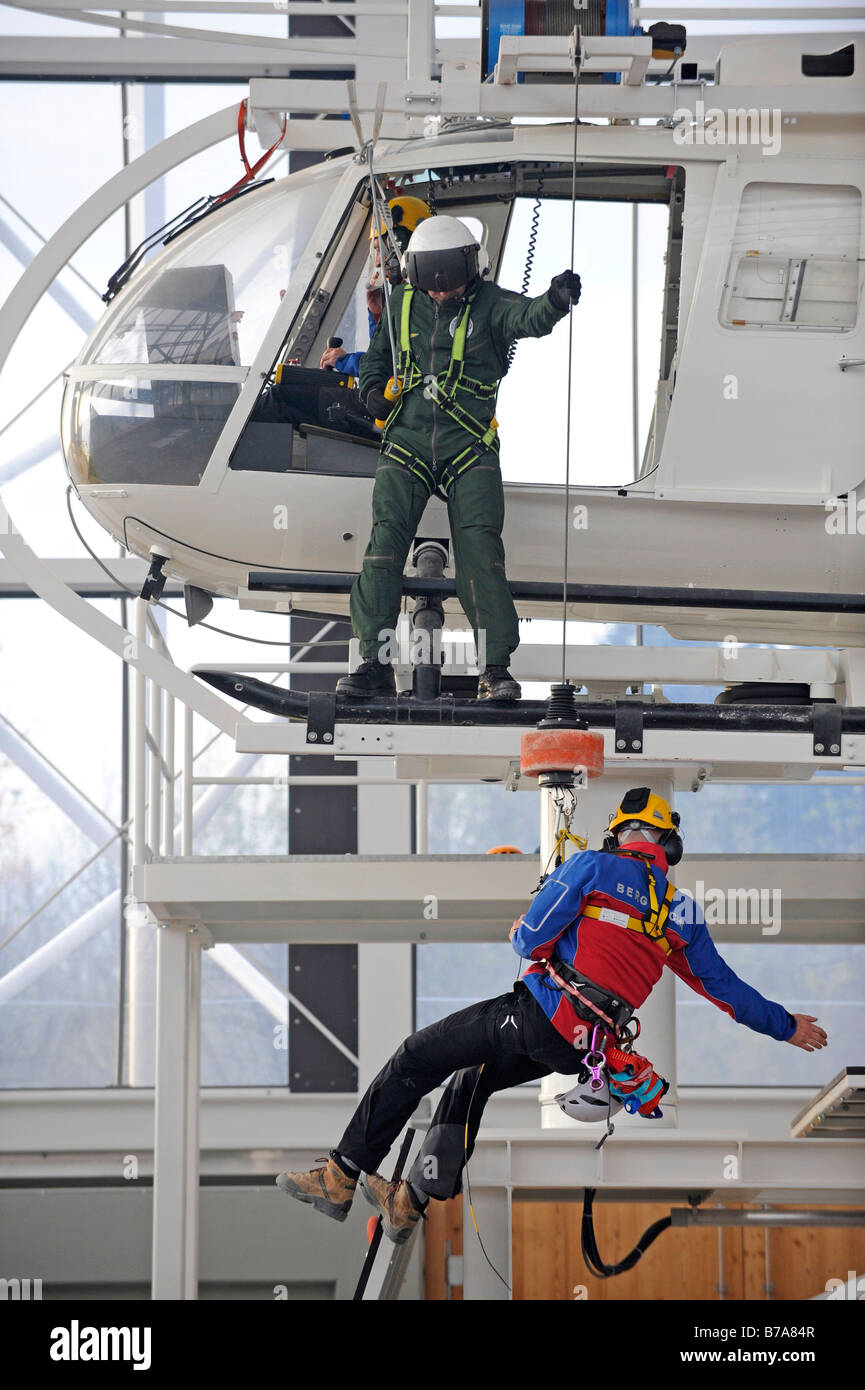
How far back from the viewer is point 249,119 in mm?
5734

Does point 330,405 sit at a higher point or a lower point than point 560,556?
higher

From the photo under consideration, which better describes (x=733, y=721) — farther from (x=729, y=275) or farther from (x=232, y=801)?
(x=232, y=801)

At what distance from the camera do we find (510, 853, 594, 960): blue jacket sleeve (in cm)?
487

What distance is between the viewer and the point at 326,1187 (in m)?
5.24

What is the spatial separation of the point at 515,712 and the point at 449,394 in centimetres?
115

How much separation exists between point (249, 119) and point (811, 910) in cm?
381

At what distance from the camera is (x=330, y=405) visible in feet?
19.8

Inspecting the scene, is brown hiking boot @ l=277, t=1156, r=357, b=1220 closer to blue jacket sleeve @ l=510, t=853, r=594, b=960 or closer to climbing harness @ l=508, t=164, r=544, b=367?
blue jacket sleeve @ l=510, t=853, r=594, b=960

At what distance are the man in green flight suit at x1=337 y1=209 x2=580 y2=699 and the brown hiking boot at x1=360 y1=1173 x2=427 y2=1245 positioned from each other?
1.64 metres
